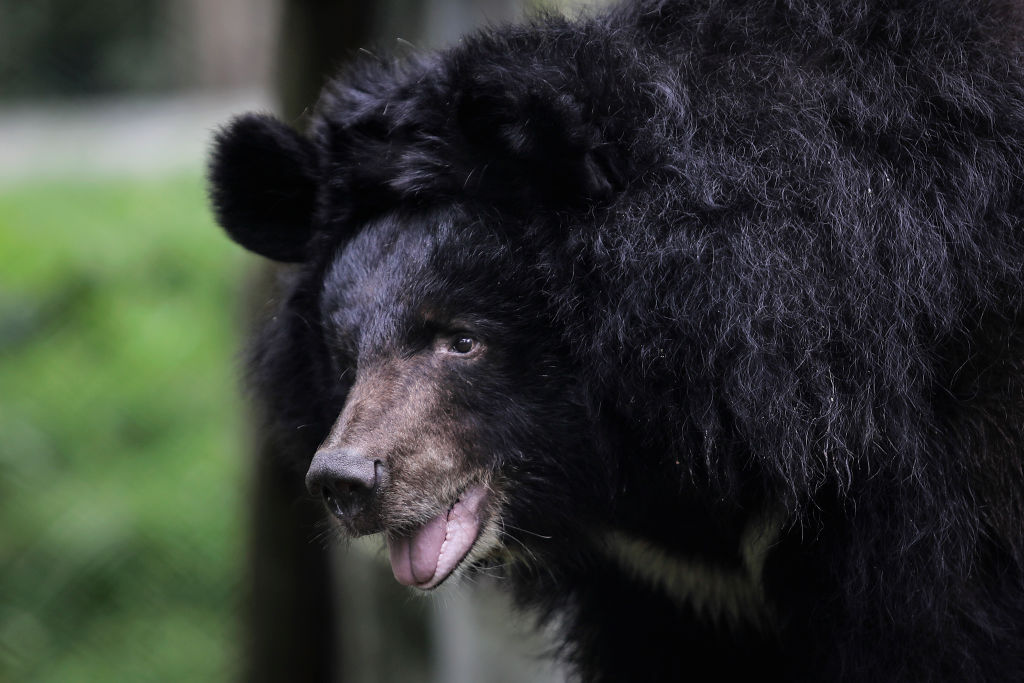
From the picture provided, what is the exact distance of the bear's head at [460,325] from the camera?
116 inches

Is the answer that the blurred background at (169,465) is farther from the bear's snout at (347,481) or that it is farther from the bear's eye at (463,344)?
the bear's eye at (463,344)

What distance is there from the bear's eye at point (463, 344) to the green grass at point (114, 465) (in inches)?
153

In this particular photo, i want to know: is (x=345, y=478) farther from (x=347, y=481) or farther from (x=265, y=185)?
(x=265, y=185)

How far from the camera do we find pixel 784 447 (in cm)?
287

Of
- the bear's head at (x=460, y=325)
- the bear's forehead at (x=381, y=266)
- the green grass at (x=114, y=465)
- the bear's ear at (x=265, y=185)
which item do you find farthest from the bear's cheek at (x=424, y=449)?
the green grass at (x=114, y=465)

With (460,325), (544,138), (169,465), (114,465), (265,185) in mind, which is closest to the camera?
(544,138)

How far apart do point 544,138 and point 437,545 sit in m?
1.01

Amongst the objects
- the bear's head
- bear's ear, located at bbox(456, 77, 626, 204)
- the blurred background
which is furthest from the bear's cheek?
bear's ear, located at bbox(456, 77, 626, 204)

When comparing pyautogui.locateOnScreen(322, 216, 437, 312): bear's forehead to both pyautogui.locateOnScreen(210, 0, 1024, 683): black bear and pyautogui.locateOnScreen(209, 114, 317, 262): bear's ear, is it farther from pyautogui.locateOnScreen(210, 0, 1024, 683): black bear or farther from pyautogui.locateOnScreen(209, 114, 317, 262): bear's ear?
pyautogui.locateOnScreen(209, 114, 317, 262): bear's ear

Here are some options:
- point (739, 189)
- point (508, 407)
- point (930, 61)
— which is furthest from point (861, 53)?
point (508, 407)

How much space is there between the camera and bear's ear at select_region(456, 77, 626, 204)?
2.90 metres

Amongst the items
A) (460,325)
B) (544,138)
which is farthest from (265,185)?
(544,138)

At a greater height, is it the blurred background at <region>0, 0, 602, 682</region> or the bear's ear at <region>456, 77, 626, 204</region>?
the bear's ear at <region>456, 77, 626, 204</region>

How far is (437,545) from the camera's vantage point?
3.08 m
